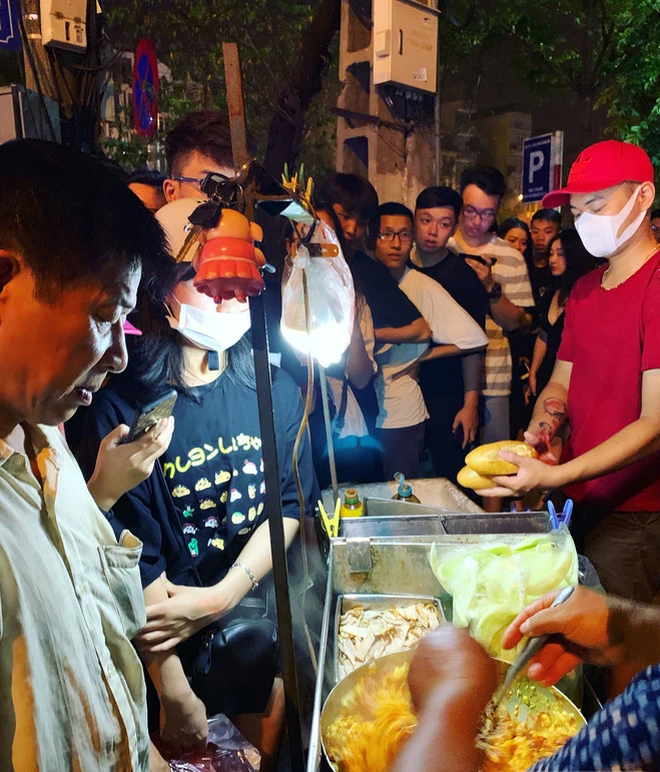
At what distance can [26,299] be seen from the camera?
3.15ft

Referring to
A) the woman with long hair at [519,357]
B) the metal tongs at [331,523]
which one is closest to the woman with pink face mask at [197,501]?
the metal tongs at [331,523]

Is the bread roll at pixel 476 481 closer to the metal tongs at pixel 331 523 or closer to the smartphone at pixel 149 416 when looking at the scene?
the metal tongs at pixel 331 523

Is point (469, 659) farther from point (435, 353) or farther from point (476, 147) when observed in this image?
point (476, 147)

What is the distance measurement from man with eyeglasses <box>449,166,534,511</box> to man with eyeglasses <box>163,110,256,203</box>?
2.25 m

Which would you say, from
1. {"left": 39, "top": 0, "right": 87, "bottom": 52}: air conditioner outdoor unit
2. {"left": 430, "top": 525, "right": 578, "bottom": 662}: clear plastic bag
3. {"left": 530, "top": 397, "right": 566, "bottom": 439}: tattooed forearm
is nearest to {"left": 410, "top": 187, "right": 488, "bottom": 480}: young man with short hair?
{"left": 530, "top": 397, "right": 566, "bottom": 439}: tattooed forearm

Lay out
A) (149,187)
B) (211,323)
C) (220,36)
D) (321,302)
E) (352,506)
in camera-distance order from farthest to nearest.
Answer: (220,36)
(149,187)
(352,506)
(211,323)
(321,302)

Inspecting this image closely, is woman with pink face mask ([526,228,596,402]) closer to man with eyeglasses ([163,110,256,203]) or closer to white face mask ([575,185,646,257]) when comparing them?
white face mask ([575,185,646,257])

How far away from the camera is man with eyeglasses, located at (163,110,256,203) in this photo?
8.25ft

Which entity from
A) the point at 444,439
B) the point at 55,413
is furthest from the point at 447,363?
the point at 55,413

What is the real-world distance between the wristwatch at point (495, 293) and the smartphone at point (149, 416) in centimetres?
318

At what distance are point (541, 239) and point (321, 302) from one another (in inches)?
150

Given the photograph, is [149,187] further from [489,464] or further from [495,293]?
[495,293]

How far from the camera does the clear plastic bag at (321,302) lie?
1872mm

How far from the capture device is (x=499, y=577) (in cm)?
168
